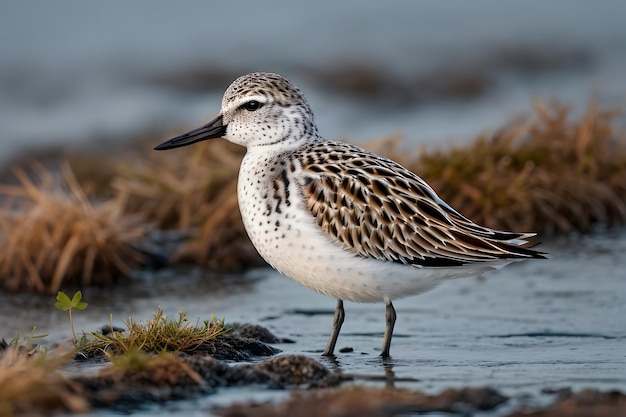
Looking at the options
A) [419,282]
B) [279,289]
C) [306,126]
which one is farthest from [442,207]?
[279,289]

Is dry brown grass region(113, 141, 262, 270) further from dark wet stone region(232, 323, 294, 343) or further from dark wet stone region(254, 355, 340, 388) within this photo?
dark wet stone region(254, 355, 340, 388)

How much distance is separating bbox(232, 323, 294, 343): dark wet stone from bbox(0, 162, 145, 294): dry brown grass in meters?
3.14

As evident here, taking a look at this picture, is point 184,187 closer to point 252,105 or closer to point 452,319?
point 452,319

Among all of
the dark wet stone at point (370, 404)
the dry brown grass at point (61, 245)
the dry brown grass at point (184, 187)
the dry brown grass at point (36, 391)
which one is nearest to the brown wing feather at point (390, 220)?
the dark wet stone at point (370, 404)

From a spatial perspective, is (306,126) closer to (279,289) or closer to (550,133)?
(279,289)

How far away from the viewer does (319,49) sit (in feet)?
79.6

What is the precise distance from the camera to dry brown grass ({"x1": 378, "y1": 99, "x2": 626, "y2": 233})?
12.7 metres

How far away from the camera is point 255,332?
8883 millimetres

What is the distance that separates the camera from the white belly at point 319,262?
8039 millimetres

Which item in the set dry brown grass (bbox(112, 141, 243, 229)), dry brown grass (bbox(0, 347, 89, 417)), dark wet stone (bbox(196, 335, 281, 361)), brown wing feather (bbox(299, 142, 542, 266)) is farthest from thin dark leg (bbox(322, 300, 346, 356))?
dry brown grass (bbox(112, 141, 243, 229))

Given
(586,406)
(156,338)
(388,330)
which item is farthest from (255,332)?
(586,406)

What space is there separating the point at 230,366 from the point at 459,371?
141 cm

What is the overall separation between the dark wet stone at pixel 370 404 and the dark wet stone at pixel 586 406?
263mm

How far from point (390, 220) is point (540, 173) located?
5.39 m
